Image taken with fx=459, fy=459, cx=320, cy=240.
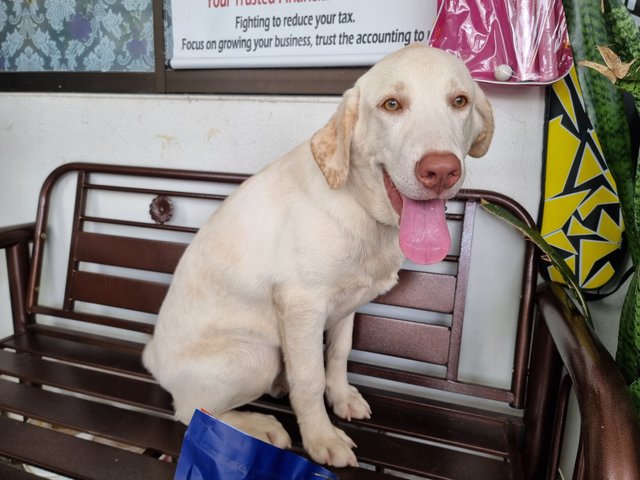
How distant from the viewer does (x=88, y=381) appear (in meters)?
1.69

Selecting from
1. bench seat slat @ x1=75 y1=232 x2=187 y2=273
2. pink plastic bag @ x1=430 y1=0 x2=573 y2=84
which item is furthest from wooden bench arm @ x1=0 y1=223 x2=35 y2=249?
pink plastic bag @ x1=430 y1=0 x2=573 y2=84

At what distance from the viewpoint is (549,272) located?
5.22 feet

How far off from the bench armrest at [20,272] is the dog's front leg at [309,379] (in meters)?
1.45

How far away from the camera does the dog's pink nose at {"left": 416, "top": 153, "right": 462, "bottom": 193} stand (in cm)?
94

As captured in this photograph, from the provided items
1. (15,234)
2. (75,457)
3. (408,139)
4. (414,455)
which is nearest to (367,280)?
(408,139)

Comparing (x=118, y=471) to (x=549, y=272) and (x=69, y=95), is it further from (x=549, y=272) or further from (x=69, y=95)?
(x=69, y=95)

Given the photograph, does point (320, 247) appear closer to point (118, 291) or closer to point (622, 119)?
point (622, 119)

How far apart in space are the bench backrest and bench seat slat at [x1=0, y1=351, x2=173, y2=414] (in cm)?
28

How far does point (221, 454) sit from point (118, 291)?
47.0 inches

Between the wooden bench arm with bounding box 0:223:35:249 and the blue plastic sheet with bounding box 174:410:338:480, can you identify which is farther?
the wooden bench arm with bounding box 0:223:35:249

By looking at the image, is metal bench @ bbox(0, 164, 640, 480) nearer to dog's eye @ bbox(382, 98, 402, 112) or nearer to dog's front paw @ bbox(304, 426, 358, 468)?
dog's front paw @ bbox(304, 426, 358, 468)

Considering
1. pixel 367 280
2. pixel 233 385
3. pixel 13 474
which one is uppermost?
pixel 367 280

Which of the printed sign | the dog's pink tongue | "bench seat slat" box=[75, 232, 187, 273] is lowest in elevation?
"bench seat slat" box=[75, 232, 187, 273]

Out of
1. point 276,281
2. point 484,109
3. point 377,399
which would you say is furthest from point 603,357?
point 377,399
